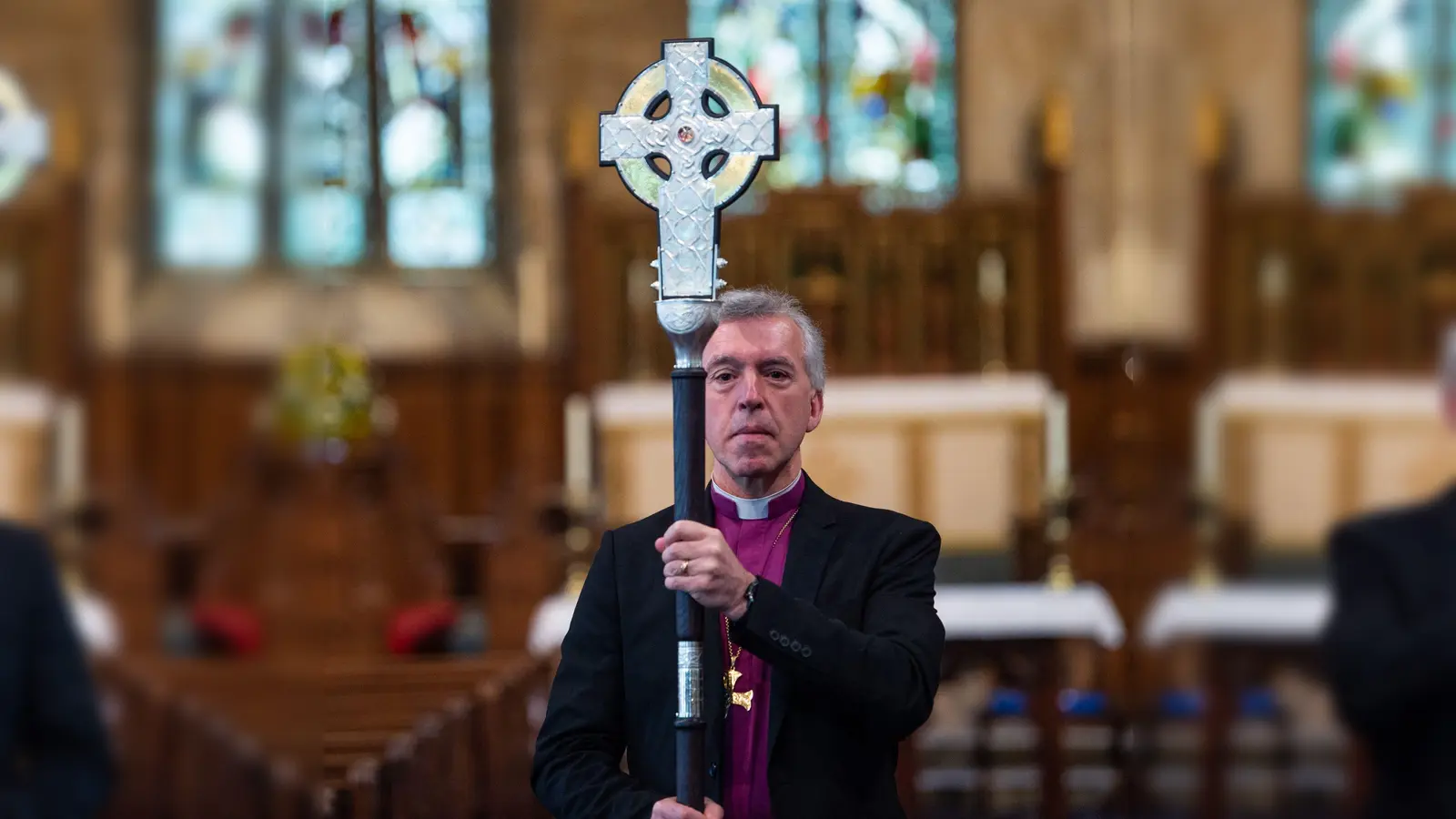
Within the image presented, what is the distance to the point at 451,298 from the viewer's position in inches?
199

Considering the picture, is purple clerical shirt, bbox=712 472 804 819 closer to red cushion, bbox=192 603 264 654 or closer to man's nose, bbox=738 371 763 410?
man's nose, bbox=738 371 763 410

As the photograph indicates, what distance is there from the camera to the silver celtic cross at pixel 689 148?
1.91 metres

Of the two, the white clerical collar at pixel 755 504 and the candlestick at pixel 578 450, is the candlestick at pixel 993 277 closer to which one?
the candlestick at pixel 578 450

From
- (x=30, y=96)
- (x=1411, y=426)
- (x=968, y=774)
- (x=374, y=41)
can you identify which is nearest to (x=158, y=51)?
(x=30, y=96)

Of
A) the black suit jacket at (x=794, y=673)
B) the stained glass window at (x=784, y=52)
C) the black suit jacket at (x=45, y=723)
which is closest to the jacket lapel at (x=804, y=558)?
the black suit jacket at (x=794, y=673)

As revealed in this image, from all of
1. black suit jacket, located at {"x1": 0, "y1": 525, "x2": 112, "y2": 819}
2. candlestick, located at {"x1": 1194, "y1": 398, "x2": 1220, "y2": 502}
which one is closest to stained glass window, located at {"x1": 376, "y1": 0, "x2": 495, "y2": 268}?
candlestick, located at {"x1": 1194, "y1": 398, "x2": 1220, "y2": 502}

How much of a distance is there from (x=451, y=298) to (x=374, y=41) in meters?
0.79

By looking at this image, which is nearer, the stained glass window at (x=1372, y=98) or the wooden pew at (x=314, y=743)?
the wooden pew at (x=314, y=743)

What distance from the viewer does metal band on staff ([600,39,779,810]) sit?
6.14 ft

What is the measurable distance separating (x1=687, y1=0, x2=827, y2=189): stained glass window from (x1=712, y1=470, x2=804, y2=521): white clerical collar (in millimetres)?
3163

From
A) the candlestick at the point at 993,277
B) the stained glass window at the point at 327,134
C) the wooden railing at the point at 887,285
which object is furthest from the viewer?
the candlestick at the point at 993,277

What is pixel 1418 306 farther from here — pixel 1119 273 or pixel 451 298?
pixel 451 298

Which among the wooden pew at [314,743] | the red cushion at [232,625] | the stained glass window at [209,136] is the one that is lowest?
the wooden pew at [314,743]

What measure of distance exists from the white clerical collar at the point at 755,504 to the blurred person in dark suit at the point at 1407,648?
111 cm
